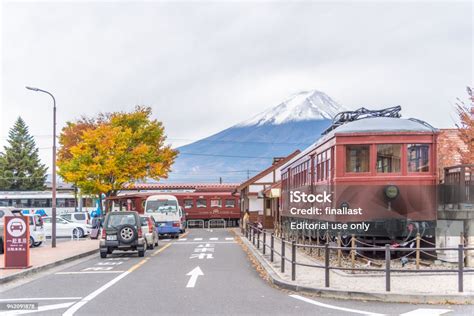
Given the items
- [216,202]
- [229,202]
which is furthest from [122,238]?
[229,202]

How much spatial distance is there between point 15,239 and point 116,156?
2501 cm

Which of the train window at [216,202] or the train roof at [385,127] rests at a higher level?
the train roof at [385,127]

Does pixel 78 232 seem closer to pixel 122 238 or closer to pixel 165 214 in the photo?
pixel 165 214

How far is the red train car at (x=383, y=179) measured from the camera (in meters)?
16.5

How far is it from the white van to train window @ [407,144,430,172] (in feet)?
69.3

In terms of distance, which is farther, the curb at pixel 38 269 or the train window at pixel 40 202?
the train window at pixel 40 202

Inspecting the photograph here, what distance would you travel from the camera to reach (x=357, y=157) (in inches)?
673

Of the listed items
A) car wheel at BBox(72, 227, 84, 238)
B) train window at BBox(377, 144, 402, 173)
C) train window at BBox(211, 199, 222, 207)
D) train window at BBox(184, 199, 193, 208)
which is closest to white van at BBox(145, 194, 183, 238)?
car wheel at BBox(72, 227, 84, 238)

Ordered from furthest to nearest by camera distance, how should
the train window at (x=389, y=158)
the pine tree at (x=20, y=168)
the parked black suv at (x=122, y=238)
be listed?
the pine tree at (x=20, y=168) < the parked black suv at (x=122, y=238) < the train window at (x=389, y=158)

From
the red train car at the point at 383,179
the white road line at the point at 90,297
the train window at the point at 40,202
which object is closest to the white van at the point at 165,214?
the red train car at the point at 383,179

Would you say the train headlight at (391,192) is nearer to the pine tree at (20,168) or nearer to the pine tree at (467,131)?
the pine tree at (467,131)

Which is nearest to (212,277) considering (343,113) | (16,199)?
(343,113)

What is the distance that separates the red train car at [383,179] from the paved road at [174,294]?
3.21m

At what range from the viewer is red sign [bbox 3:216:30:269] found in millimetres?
16672
